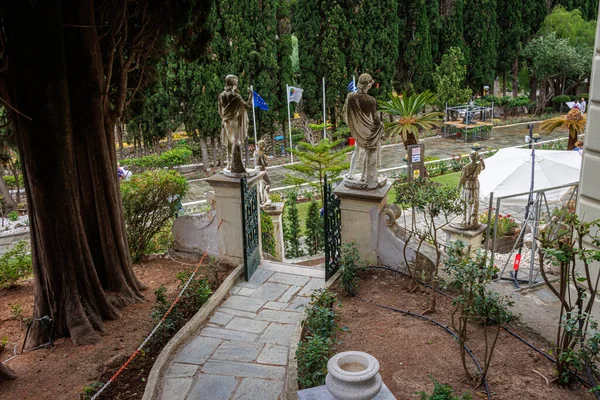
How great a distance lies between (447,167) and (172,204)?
18.4 m

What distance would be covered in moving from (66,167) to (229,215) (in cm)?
291

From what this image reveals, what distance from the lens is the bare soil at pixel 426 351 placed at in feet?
16.3

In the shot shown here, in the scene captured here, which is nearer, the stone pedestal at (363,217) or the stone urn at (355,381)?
the stone urn at (355,381)

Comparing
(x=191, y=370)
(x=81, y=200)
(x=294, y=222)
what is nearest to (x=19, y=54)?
(x=81, y=200)

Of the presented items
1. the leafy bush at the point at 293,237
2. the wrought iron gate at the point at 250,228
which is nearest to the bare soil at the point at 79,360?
the wrought iron gate at the point at 250,228

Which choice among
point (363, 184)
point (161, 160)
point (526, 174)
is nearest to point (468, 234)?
point (526, 174)

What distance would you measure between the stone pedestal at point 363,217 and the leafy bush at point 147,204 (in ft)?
11.9

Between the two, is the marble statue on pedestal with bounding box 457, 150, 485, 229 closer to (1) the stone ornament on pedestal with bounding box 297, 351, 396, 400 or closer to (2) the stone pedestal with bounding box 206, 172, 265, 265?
(2) the stone pedestal with bounding box 206, 172, 265, 265

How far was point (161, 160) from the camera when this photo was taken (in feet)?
84.5

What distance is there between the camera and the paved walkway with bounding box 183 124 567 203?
87.7 feet

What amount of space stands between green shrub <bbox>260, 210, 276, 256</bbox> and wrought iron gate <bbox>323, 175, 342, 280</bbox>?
409cm

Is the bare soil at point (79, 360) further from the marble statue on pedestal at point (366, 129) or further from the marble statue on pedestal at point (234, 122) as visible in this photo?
the marble statue on pedestal at point (366, 129)

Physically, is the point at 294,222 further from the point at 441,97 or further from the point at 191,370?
the point at 441,97

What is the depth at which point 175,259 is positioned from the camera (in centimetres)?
953
